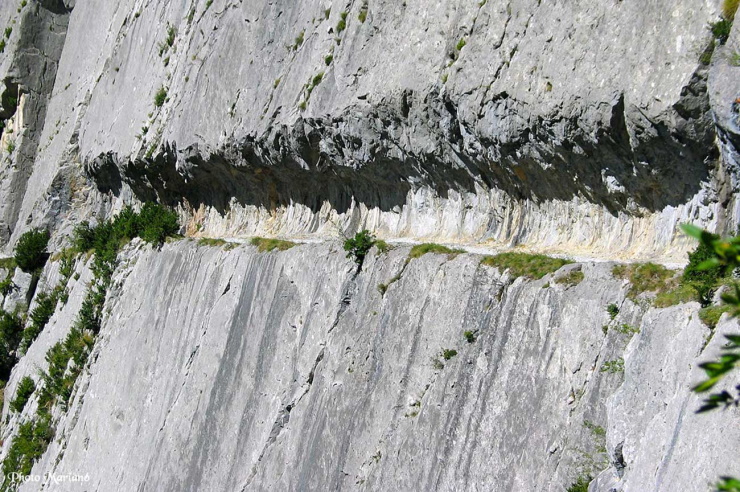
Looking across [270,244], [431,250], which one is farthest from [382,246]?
[270,244]

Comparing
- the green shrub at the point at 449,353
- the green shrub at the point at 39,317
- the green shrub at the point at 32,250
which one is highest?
the green shrub at the point at 449,353

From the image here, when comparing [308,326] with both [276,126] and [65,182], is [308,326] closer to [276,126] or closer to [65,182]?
[276,126]

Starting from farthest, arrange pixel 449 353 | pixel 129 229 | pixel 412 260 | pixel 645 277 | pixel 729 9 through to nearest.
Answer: pixel 129 229
pixel 412 260
pixel 449 353
pixel 645 277
pixel 729 9

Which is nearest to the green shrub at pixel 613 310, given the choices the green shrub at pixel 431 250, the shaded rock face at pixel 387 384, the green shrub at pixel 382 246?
the shaded rock face at pixel 387 384

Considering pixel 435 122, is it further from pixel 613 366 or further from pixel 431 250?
pixel 613 366

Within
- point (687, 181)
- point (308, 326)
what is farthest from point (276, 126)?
point (687, 181)

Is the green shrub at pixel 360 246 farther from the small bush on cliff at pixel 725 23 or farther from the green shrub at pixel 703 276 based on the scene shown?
the small bush on cliff at pixel 725 23
